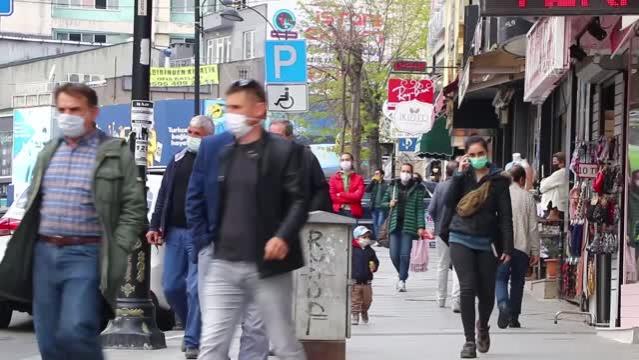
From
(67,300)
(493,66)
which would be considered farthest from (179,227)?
Result: (493,66)

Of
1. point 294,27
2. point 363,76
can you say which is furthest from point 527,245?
point 294,27

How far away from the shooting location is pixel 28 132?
5888 cm

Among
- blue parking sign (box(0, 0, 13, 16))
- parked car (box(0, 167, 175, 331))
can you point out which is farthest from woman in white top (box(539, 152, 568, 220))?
blue parking sign (box(0, 0, 13, 16))

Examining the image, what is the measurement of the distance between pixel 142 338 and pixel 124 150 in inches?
180

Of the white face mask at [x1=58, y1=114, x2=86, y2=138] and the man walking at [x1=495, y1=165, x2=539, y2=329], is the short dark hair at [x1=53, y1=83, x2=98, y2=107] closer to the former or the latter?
the white face mask at [x1=58, y1=114, x2=86, y2=138]

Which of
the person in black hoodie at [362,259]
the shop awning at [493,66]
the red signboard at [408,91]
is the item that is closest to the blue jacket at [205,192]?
the person in black hoodie at [362,259]

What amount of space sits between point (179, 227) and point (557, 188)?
9398mm

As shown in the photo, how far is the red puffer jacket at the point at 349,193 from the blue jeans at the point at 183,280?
20.0 ft

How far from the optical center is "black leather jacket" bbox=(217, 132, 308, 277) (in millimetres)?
8078

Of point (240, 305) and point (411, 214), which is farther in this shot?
point (411, 214)

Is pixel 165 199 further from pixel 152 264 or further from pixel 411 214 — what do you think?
pixel 411 214

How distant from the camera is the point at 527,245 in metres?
15.7

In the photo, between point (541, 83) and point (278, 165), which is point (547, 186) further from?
point (278, 165)

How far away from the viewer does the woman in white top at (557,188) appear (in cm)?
1959
